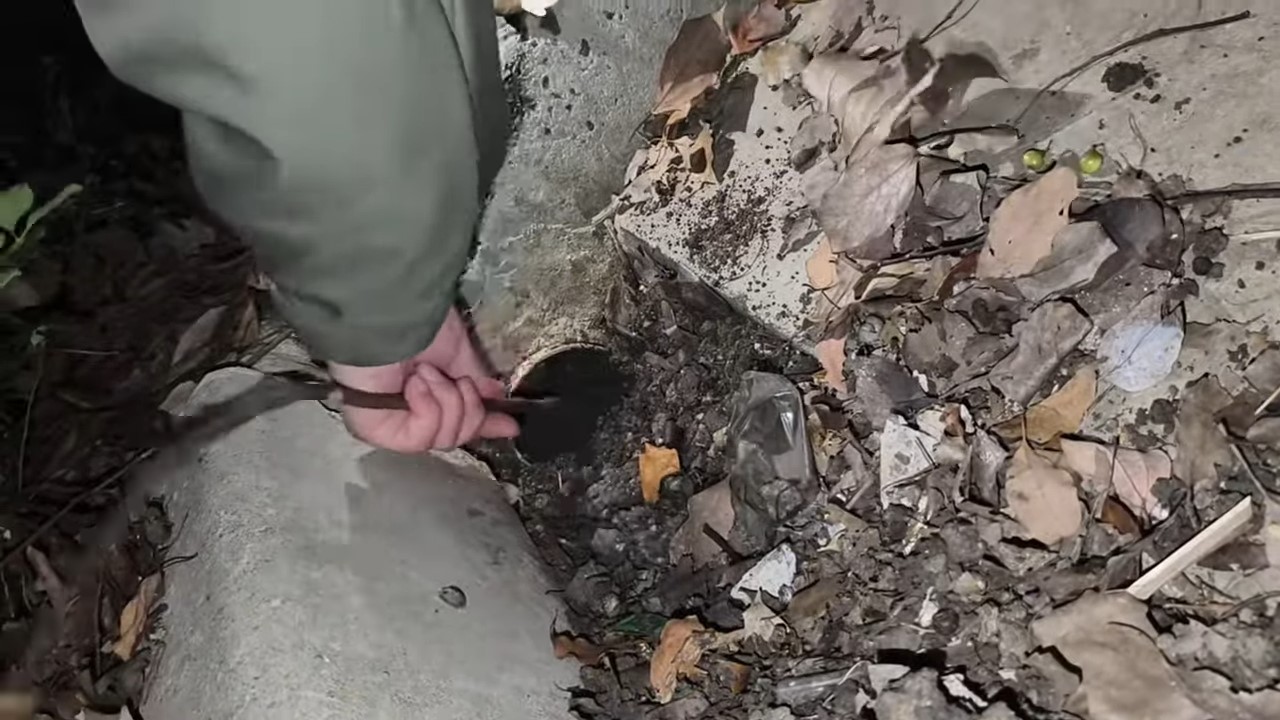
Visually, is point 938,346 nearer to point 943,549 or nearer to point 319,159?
point 943,549

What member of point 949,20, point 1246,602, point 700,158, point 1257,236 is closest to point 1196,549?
point 1246,602

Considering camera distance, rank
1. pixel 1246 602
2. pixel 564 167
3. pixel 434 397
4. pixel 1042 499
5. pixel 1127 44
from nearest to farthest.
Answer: pixel 1246 602 < pixel 1042 499 < pixel 1127 44 < pixel 434 397 < pixel 564 167

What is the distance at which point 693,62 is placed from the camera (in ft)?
4.60

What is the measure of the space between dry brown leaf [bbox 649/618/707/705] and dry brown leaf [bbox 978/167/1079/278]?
0.46m

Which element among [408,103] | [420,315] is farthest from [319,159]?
[420,315]

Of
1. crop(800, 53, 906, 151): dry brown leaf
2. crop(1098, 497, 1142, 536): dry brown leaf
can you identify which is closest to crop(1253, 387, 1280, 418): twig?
crop(1098, 497, 1142, 536): dry brown leaf

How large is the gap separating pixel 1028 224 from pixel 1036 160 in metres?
0.08

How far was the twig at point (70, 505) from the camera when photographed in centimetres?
126

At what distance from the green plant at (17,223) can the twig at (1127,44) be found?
1082 mm

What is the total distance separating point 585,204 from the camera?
1498mm

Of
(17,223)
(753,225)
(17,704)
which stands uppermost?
(753,225)

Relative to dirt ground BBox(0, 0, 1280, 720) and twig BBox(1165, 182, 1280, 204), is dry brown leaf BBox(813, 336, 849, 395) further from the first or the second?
twig BBox(1165, 182, 1280, 204)

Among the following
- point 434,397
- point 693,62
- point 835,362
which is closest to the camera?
point 835,362

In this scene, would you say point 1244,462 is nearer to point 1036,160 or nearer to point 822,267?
point 1036,160
